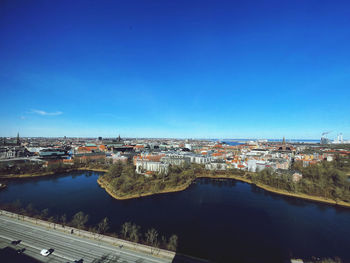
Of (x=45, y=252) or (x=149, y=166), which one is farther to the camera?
(x=149, y=166)

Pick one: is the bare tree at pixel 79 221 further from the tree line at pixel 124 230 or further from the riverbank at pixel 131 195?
the riverbank at pixel 131 195

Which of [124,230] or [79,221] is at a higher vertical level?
[79,221]

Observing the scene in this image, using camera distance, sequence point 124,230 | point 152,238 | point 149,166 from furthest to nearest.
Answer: point 149,166, point 124,230, point 152,238

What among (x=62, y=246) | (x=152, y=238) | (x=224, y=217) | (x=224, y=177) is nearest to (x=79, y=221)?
(x=62, y=246)

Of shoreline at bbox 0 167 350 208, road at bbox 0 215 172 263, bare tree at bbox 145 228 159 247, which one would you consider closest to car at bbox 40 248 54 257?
road at bbox 0 215 172 263

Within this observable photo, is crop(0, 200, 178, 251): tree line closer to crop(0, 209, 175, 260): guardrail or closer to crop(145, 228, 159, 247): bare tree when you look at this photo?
crop(145, 228, 159, 247): bare tree

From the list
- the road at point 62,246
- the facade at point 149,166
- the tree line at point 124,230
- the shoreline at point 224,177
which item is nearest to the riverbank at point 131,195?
the shoreline at point 224,177

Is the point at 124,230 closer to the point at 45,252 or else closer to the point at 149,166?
the point at 45,252
